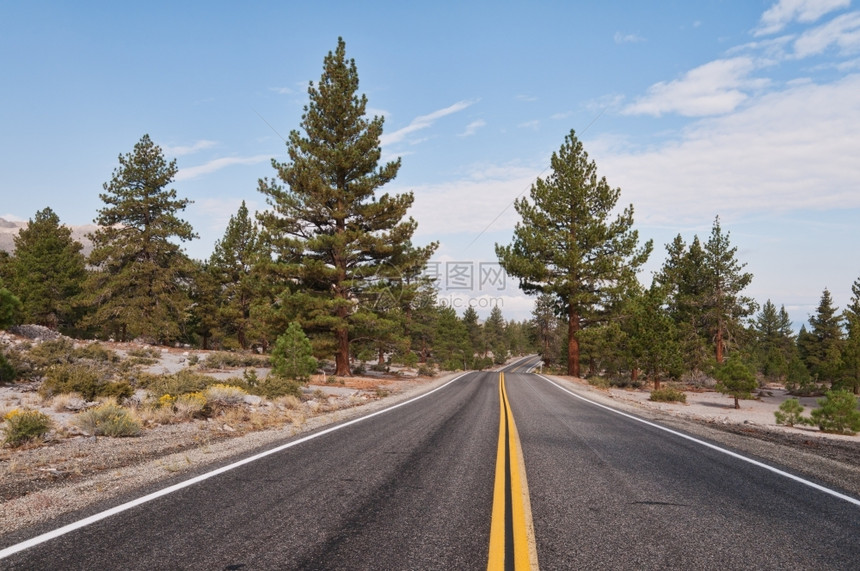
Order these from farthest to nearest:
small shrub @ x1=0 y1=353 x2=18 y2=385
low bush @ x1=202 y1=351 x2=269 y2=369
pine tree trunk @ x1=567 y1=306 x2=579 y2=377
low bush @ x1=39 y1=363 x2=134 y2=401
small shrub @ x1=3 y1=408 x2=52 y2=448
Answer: pine tree trunk @ x1=567 y1=306 x2=579 y2=377 → low bush @ x1=202 y1=351 x2=269 y2=369 → small shrub @ x1=0 y1=353 x2=18 y2=385 → low bush @ x1=39 y1=363 x2=134 y2=401 → small shrub @ x1=3 y1=408 x2=52 y2=448

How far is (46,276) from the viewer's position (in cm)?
4012

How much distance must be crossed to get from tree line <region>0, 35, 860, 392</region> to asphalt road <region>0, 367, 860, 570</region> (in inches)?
665

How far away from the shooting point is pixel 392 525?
3.84 metres

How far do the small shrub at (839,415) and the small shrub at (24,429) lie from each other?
20.2 metres

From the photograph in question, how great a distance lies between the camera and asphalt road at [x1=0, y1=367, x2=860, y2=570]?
3.24 meters

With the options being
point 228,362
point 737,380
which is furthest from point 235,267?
point 737,380

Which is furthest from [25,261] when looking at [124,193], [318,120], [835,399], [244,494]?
[835,399]

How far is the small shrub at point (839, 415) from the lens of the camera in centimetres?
1371

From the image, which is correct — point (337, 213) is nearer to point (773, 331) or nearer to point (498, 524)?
point (498, 524)

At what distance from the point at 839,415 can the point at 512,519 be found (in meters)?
16.2

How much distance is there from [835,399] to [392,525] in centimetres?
1748

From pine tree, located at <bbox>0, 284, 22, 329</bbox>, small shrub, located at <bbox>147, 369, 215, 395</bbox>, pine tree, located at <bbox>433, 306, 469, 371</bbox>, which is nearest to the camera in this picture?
small shrub, located at <bbox>147, 369, 215, 395</bbox>

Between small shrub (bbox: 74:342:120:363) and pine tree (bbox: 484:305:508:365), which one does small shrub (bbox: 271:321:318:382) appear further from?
pine tree (bbox: 484:305:508:365)

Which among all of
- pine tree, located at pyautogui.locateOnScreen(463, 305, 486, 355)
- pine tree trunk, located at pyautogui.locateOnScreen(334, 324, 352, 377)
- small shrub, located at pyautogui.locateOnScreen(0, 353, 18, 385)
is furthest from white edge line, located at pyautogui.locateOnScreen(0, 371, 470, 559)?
pine tree, located at pyautogui.locateOnScreen(463, 305, 486, 355)
